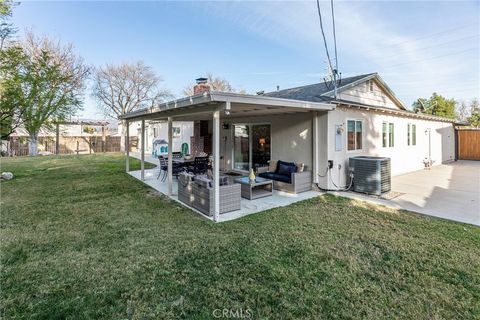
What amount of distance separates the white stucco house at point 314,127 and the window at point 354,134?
0.03 meters

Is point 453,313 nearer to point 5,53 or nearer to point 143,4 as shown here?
point 5,53

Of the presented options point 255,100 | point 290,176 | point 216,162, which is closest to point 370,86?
point 290,176

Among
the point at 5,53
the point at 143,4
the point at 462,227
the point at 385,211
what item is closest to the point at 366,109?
the point at 385,211

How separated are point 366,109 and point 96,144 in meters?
25.9

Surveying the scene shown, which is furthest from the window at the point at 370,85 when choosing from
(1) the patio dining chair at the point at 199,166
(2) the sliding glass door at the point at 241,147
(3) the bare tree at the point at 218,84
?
(3) the bare tree at the point at 218,84

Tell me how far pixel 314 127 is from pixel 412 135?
7843 mm

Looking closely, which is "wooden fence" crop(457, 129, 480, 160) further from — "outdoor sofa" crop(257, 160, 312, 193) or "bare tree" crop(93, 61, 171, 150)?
"bare tree" crop(93, 61, 171, 150)

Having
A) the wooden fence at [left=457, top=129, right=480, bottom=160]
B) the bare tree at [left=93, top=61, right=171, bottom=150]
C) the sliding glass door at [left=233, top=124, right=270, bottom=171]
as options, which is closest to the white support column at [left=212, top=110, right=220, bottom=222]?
the sliding glass door at [left=233, top=124, right=270, bottom=171]

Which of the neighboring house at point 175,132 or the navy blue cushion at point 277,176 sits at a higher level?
the neighboring house at point 175,132

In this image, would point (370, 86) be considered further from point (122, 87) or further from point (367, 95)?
point (122, 87)

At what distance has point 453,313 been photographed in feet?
8.54

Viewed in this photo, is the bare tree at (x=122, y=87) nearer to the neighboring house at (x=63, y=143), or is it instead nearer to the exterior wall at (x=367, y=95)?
the neighboring house at (x=63, y=143)

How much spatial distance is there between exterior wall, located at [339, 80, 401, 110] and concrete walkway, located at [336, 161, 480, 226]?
12.8 feet

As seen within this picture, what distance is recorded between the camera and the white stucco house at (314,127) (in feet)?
19.6
